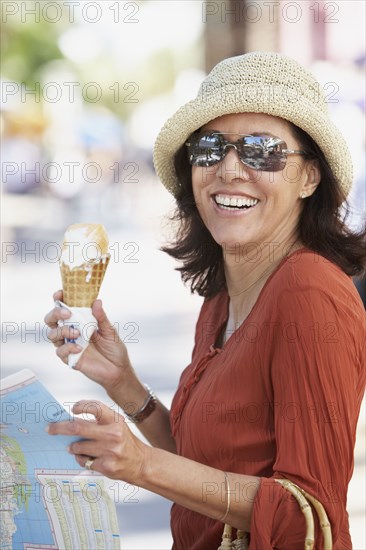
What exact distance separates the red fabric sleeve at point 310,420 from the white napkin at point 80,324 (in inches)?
18.8

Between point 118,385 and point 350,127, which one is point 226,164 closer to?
point 118,385

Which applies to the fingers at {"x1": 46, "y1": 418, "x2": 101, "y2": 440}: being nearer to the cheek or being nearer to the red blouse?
the red blouse

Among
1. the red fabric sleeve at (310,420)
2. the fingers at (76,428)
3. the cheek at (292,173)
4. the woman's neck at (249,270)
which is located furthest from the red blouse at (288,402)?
the fingers at (76,428)

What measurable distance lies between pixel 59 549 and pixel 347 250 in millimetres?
1057

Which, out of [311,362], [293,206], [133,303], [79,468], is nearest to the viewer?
[79,468]

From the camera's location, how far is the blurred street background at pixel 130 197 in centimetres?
749

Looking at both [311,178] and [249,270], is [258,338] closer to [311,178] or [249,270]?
[249,270]

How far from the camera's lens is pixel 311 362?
2.10 metres

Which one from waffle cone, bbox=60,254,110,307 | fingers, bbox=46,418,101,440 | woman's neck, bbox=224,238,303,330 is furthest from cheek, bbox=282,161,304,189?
fingers, bbox=46,418,101,440

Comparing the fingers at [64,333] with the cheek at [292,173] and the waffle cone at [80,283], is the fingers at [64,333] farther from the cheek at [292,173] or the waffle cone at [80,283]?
the cheek at [292,173]

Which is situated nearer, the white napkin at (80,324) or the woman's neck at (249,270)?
the white napkin at (80,324)

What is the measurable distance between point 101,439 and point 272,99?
982mm

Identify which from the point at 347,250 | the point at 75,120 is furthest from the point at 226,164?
the point at 75,120

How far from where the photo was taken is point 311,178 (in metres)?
2.56
